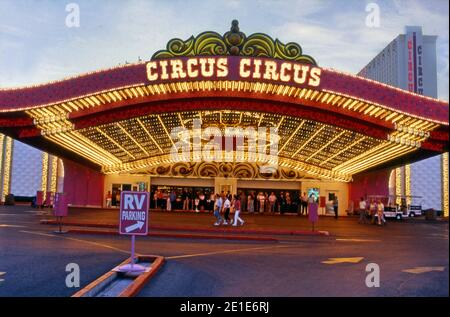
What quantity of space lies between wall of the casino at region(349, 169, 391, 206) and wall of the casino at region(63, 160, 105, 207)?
22942mm

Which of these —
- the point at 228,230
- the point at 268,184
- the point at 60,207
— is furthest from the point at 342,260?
the point at 268,184

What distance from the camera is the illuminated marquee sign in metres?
22.2

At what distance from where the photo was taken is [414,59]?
102312 mm

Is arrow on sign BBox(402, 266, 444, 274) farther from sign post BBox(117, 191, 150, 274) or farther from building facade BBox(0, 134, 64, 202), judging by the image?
building facade BBox(0, 134, 64, 202)

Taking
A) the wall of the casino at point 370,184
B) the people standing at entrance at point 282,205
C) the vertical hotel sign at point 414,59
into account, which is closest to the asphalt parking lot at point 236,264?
the people standing at entrance at point 282,205

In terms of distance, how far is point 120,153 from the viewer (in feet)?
131

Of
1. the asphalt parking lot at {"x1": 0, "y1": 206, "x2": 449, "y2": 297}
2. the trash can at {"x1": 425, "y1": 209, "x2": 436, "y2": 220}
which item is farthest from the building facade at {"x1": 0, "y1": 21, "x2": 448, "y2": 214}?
the trash can at {"x1": 425, "y1": 209, "x2": 436, "y2": 220}

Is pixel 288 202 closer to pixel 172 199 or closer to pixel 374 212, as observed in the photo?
pixel 172 199

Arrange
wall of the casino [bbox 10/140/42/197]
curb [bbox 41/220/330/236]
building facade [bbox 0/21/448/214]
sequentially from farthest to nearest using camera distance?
wall of the casino [bbox 10/140/42/197], curb [bbox 41/220/330/236], building facade [bbox 0/21/448/214]

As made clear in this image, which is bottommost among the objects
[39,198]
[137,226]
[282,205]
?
[137,226]

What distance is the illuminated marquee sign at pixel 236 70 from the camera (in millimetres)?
22188

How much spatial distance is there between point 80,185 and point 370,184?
26.0 metres

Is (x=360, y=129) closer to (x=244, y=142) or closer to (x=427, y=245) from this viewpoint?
(x=427, y=245)

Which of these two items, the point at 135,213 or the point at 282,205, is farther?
the point at 282,205
